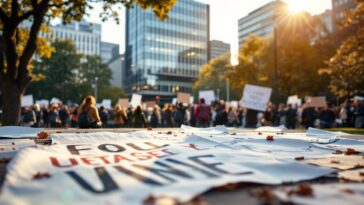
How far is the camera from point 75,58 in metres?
58.7

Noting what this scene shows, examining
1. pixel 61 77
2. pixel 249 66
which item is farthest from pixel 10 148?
pixel 61 77

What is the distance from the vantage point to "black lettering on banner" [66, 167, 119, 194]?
10.1 ft

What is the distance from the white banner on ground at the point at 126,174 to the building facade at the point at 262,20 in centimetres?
11972

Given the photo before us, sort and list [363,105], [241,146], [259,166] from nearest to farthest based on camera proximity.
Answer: [259,166] < [241,146] < [363,105]

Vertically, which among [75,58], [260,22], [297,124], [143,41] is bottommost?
[297,124]

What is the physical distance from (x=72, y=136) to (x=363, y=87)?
21.4 m

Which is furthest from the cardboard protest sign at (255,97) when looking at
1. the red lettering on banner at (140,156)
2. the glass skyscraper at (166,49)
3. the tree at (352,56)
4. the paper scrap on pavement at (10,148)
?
the glass skyscraper at (166,49)

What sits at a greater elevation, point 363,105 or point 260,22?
point 260,22

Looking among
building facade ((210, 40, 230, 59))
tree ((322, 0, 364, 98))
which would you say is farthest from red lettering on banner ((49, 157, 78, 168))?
building facade ((210, 40, 230, 59))

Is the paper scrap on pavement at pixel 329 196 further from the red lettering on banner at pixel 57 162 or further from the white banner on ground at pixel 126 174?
the red lettering on banner at pixel 57 162

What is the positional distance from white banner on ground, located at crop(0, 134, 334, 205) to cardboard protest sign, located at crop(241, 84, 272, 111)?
1337 centimetres

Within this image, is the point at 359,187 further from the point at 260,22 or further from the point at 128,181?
the point at 260,22

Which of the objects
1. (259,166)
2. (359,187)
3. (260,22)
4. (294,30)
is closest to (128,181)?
(259,166)

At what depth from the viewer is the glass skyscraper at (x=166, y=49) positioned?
3649 inches
